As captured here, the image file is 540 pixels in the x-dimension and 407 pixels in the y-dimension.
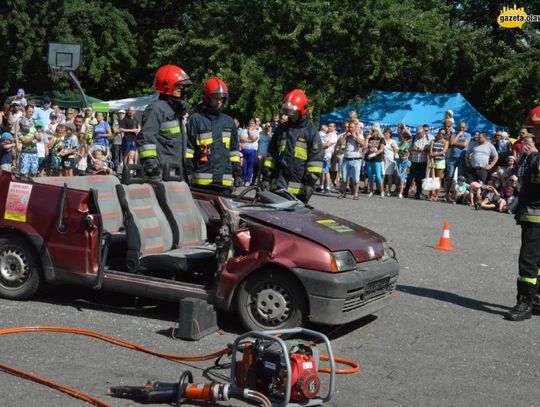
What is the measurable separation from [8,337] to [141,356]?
1.09 metres

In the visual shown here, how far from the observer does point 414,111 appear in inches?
969

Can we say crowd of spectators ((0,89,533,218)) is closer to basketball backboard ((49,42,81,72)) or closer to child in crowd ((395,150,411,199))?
child in crowd ((395,150,411,199))

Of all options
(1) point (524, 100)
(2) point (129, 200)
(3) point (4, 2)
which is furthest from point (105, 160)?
(3) point (4, 2)

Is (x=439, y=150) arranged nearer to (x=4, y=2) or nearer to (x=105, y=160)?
(x=105, y=160)

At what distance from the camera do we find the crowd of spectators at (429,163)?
18531 mm

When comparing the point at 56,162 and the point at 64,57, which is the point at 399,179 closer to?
the point at 56,162

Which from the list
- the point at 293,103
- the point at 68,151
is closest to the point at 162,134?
the point at 293,103

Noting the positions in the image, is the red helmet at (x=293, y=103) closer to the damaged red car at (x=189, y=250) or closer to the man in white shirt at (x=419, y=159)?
the damaged red car at (x=189, y=250)

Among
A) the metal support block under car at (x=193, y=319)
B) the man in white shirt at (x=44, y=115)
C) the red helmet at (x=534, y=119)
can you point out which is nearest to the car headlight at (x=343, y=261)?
the metal support block under car at (x=193, y=319)

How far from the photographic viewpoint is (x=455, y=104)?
24.1m

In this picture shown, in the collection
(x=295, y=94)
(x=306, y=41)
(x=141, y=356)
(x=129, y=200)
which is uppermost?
(x=306, y=41)

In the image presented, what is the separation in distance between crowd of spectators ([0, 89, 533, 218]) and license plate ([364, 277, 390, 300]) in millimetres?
11289

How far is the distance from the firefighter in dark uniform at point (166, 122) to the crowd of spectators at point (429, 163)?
10.6 m

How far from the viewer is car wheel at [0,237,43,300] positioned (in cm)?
735
